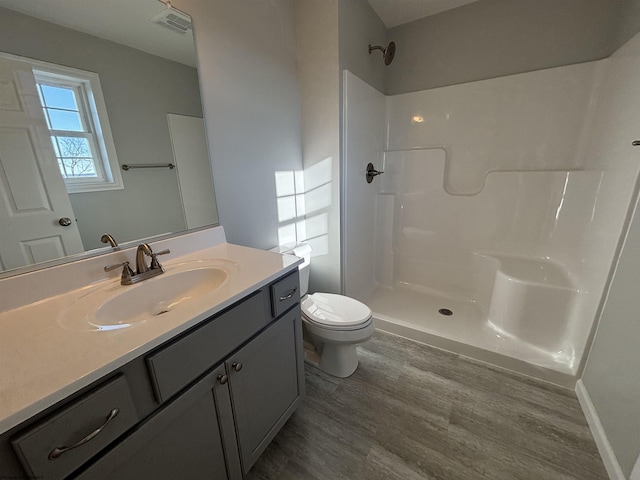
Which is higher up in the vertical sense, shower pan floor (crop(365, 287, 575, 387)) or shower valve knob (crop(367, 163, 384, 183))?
shower valve knob (crop(367, 163, 384, 183))

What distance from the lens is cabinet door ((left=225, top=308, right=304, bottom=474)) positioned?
904mm

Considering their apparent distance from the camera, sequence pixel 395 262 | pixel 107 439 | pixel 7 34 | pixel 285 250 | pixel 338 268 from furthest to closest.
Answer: pixel 395 262, pixel 338 268, pixel 285 250, pixel 7 34, pixel 107 439

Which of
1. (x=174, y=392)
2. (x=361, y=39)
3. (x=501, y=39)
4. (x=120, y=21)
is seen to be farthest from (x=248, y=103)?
(x=501, y=39)

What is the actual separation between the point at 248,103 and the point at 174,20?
431 millimetres

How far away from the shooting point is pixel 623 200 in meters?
1.24

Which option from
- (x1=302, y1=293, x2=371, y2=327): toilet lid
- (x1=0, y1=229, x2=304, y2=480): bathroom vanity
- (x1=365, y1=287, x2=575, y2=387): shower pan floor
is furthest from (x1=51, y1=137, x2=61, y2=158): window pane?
(x1=365, y1=287, x2=575, y2=387): shower pan floor

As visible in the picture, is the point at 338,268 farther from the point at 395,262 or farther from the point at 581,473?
the point at 581,473

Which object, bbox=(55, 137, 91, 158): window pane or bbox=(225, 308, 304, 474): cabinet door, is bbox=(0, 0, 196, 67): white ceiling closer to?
bbox=(55, 137, 91, 158): window pane

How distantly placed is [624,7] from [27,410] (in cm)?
286

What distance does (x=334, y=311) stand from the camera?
5.08ft

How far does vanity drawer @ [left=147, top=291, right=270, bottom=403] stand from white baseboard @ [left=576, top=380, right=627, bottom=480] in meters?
1.51

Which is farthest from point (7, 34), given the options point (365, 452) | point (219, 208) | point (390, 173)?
point (390, 173)

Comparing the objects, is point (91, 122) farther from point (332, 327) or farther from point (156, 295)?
point (332, 327)

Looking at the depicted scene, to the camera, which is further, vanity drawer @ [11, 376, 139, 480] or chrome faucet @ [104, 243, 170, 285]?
chrome faucet @ [104, 243, 170, 285]
